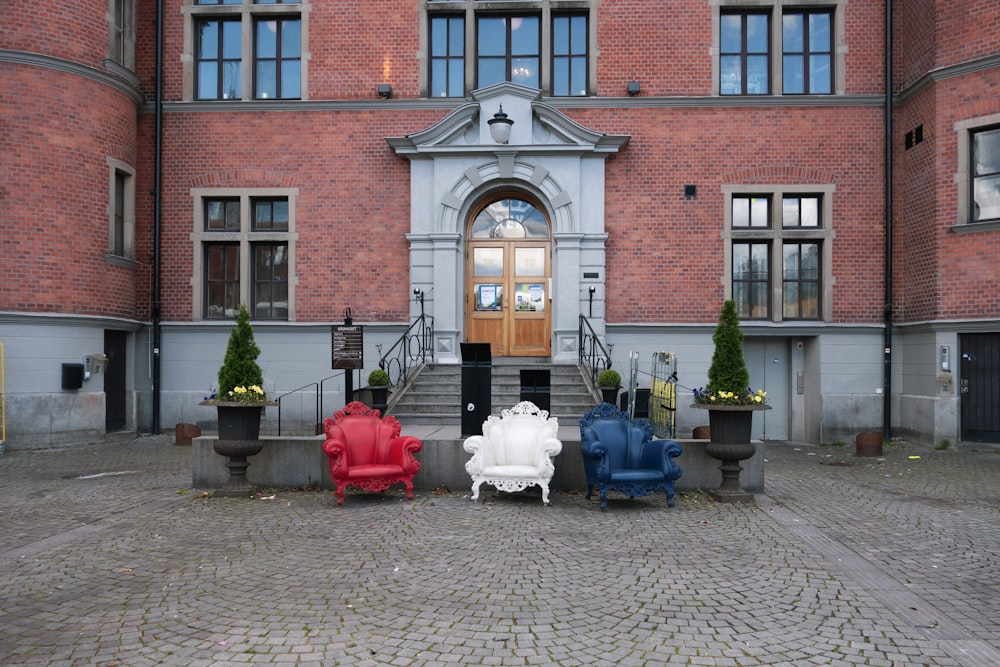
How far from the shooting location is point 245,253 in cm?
1518

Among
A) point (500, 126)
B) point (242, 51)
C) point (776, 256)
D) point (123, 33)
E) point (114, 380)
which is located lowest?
point (114, 380)

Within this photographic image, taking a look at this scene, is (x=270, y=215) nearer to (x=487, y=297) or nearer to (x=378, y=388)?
(x=487, y=297)

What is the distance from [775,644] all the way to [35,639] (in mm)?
4317

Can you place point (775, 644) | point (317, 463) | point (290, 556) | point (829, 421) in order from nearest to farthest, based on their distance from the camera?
point (775, 644) < point (290, 556) < point (317, 463) < point (829, 421)

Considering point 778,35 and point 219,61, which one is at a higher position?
point 778,35

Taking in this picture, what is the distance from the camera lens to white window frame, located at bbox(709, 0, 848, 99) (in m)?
14.8

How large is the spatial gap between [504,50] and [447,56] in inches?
46.8

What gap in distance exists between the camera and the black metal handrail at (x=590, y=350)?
44.9ft

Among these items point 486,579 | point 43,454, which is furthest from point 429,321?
point 486,579

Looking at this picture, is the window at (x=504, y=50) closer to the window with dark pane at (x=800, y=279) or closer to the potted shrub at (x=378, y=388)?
the window with dark pane at (x=800, y=279)

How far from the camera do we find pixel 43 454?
12328 millimetres

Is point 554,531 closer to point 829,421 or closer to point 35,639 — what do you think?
point 35,639

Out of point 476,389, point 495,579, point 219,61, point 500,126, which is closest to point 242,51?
point 219,61

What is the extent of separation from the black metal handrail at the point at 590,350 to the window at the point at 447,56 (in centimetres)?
551
